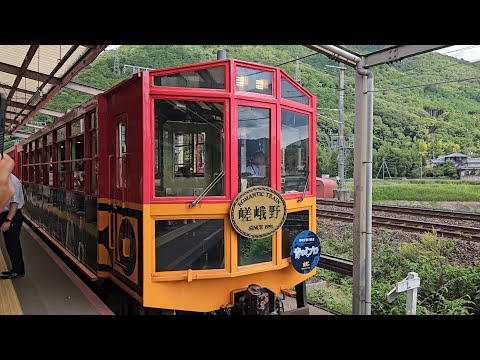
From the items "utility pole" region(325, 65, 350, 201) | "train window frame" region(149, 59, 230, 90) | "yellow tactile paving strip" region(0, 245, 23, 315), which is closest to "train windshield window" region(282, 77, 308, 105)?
"train window frame" region(149, 59, 230, 90)

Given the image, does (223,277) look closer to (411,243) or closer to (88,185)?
(88,185)

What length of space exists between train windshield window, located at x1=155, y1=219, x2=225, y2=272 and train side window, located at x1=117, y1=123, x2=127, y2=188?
31.0 inches

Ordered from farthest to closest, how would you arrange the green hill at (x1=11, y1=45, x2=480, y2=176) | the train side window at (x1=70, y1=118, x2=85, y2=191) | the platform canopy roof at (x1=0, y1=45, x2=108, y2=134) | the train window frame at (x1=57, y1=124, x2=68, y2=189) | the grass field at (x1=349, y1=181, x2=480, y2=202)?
the green hill at (x1=11, y1=45, x2=480, y2=176)
the grass field at (x1=349, y1=181, x2=480, y2=202)
the platform canopy roof at (x1=0, y1=45, x2=108, y2=134)
the train window frame at (x1=57, y1=124, x2=68, y2=189)
the train side window at (x1=70, y1=118, x2=85, y2=191)

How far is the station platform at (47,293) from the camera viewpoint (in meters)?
4.12

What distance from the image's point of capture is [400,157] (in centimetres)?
3431

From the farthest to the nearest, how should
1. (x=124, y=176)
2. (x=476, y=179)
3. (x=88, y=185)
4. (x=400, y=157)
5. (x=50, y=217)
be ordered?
1. (x=400, y=157)
2. (x=476, y=179)
3. (x=50, y=217)
4. (x=88, y=185)
5. (x=124, y=176)

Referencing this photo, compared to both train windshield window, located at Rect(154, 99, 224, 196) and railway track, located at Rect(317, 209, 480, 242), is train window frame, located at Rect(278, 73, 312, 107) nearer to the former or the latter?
train windshield window, located at Rect(154, 99, 224, 196)

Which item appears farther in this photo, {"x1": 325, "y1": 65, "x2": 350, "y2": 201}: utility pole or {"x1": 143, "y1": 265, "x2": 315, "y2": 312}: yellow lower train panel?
{"x1": 325, "y1": 65, "x2": 350, "y2": 201}: utility pole

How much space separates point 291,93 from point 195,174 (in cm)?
143

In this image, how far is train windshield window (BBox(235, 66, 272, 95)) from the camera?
4156 millimetres

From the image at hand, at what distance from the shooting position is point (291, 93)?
185 inches

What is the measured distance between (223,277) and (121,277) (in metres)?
1.16

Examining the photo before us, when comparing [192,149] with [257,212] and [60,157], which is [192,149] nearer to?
[257,212]
